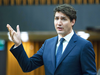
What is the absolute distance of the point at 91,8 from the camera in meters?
5.55

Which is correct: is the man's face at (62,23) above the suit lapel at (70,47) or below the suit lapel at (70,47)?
above

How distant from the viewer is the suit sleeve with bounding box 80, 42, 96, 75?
126 cm

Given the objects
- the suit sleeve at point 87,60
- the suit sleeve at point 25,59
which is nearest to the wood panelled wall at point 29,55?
the suit sleeve at point 25,59

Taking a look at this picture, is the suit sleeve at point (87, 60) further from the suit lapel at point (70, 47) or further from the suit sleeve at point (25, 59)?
the suit sleeve at point (25, 59)

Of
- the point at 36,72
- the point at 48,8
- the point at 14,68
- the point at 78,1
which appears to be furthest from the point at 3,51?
the point at 78,1

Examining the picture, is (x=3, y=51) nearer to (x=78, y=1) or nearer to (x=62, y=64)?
(x=78, y=1)

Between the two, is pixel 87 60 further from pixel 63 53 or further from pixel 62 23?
pixel 62 23

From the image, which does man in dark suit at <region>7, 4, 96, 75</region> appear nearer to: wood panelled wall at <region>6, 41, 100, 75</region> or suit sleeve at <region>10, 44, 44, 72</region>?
suit sleeve at <region>10, 44, 44, 72</region>

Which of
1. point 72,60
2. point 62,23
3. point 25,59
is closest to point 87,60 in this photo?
point 72,60

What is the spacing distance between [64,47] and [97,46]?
313 inches

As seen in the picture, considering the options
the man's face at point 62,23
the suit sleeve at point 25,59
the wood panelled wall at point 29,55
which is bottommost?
the wood panelled wall at point 29,55

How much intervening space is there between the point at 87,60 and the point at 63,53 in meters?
0.19

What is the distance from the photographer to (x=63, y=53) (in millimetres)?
1313

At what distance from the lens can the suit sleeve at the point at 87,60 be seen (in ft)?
4.15
